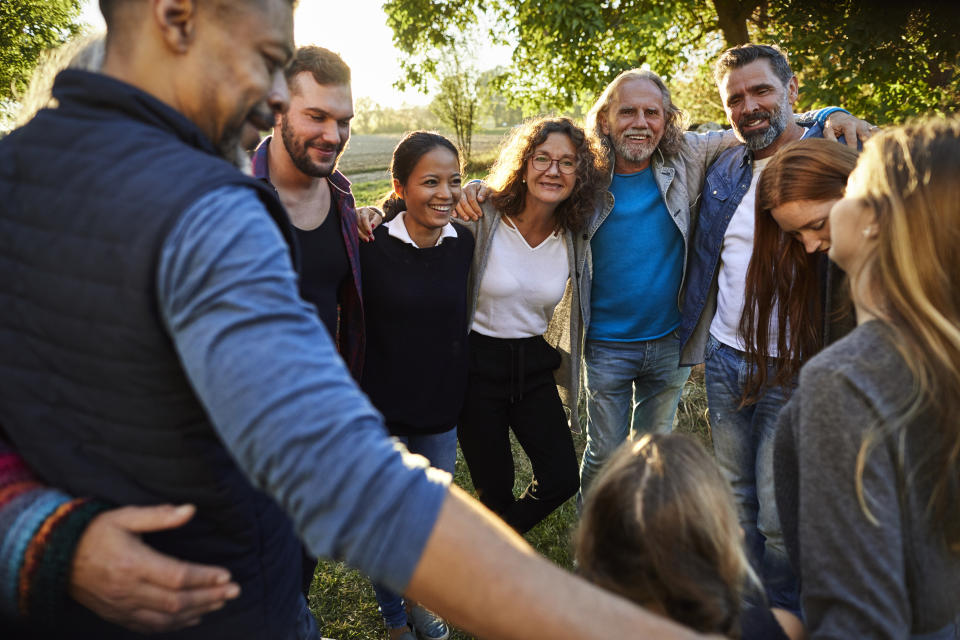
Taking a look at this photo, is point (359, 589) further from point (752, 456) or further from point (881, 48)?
point (881, 48)

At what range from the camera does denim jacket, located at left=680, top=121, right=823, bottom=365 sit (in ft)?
11.1

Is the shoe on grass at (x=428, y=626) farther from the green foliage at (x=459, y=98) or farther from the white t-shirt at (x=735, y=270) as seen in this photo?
the green foliage at (x=459, y=98)

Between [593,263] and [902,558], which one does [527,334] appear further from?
[902,558]

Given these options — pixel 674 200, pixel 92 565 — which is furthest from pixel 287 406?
pixel 674 200

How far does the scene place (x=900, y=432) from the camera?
120 centimetres

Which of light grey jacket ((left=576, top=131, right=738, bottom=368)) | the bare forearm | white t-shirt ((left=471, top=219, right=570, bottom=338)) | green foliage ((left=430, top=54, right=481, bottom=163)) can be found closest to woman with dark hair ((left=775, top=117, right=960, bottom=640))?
the bare forearm

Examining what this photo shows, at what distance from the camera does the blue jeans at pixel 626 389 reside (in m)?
3.71

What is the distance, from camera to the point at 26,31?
46.7ft

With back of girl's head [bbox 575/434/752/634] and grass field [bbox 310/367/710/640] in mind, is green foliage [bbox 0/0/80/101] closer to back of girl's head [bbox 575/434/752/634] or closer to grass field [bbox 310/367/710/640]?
grass field [bbox 310/367/710/640]

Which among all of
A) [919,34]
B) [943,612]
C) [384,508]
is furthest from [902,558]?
[919,34]

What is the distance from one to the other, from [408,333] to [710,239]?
166cm

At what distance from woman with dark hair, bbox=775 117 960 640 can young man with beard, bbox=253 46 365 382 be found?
208cm

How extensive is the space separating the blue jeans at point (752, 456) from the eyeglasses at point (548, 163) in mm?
1165

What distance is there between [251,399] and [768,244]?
105 inches
